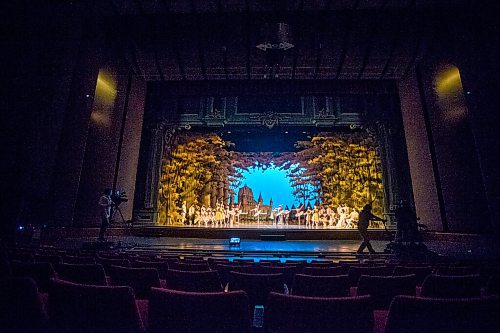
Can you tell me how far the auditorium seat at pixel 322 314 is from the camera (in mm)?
1341

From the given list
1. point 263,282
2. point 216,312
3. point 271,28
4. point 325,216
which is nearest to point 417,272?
point 263,282

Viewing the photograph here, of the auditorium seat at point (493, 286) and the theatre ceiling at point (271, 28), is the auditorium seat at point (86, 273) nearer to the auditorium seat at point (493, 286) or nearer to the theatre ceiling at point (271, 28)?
the auditorium seat at point (493, 286)

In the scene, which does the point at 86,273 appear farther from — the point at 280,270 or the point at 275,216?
the point at 275,216

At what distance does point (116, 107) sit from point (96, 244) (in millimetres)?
7113

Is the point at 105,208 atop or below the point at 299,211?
below

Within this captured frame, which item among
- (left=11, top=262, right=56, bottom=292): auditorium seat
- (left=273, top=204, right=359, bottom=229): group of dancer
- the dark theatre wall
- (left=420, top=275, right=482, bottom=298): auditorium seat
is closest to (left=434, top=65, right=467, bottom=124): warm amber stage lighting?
the dark theatre wall

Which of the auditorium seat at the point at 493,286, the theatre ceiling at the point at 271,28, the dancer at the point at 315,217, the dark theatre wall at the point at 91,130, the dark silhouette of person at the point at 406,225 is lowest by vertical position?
the auditorium seat at the point at 493,286

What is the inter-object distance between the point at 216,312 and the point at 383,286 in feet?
5.67

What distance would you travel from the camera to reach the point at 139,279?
257 centimetres

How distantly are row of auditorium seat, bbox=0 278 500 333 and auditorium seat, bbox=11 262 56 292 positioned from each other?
3.09ft

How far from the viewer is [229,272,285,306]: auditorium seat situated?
8.64ft

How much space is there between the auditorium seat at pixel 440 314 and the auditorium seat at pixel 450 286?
824 millimetres

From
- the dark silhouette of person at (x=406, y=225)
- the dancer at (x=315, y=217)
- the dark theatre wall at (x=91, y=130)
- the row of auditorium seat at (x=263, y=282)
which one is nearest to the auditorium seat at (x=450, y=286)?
the row of auditorium seat at (x=263, y=282)

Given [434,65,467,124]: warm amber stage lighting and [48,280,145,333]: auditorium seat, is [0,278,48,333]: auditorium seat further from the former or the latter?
[434,65,467,124]: warm amber stage lighting
